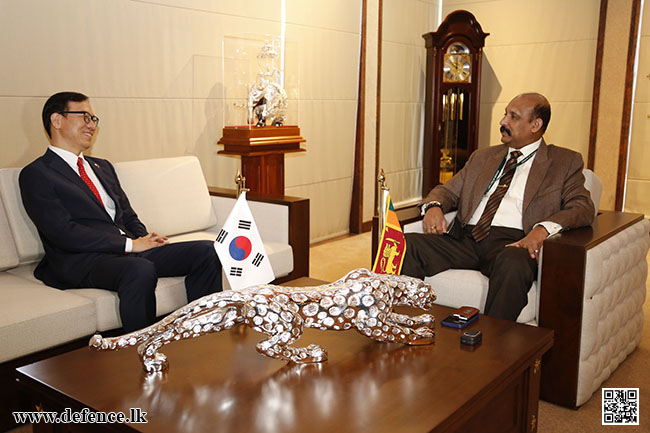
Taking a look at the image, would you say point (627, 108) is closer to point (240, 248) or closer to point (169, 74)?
point (169, 74)

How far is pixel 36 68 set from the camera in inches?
126

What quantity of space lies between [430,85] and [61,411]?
203 inches

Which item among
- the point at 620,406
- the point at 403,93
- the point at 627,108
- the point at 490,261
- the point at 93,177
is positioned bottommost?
the point at 620,406

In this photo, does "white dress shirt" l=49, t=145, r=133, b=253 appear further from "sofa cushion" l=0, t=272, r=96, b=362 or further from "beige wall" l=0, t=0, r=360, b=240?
"beige wall" l=0, t=0, r=360, b=240

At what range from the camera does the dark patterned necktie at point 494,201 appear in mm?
2861

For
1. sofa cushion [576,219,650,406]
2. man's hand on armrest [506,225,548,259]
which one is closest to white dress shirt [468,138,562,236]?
man's hand on armrest [506,225,548,259]

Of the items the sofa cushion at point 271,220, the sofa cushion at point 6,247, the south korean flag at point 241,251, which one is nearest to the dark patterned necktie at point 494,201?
the sofa cushion at point 271,220

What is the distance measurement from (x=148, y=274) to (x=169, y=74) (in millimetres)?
1813

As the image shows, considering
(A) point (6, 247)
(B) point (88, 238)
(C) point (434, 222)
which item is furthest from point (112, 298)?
(C) point (434, 222)

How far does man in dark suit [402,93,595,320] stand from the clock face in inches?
115

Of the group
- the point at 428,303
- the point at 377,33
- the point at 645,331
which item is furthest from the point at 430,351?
the point at 377,33

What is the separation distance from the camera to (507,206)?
9.48 ft

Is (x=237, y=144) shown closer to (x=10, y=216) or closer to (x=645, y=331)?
(x=10, y=216)

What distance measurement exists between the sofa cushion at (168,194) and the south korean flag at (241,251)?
135 centimetres
